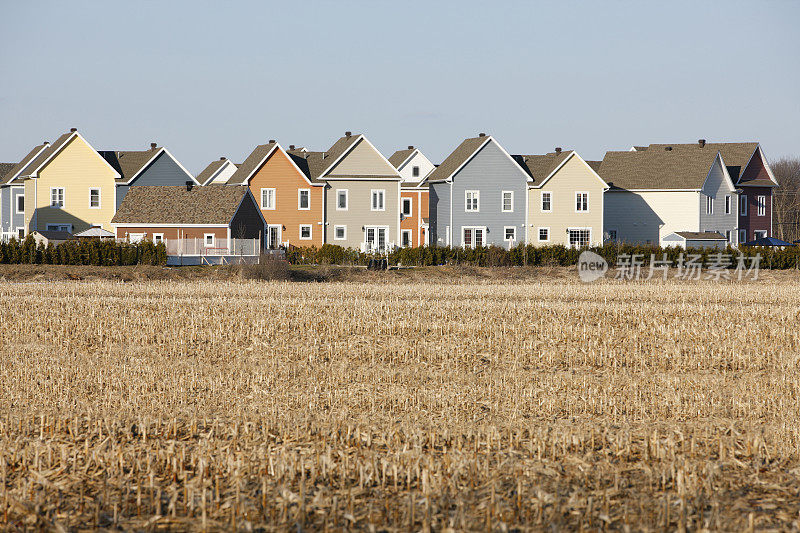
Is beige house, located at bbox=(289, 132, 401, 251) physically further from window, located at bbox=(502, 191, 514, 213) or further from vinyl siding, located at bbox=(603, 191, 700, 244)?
vinyl siding, located at bbox=(603, 191, 700, 244)

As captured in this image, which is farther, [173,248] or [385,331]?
[173,248]

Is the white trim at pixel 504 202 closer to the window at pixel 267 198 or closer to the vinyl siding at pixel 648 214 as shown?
the vinyl siding at pixel 648 214

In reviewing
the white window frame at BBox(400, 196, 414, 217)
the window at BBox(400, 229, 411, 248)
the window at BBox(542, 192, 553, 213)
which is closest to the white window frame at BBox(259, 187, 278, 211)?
the window at BBox(400, 229, 411, 248)

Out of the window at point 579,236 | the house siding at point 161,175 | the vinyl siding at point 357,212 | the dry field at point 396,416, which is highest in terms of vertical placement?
the house siding at point 161,175

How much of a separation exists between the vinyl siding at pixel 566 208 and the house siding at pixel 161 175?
25313 mm

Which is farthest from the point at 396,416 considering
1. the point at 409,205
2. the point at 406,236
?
the point at 409,205

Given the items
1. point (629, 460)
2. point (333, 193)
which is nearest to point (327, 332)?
point (629, 460)

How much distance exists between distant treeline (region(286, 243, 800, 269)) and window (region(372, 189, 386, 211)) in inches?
340

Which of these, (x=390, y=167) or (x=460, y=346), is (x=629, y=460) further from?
(x=390, y=167)

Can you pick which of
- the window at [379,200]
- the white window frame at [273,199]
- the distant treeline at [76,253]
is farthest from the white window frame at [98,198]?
the window at [379,200]

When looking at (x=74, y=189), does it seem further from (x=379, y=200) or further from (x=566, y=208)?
(x=566, y=208)

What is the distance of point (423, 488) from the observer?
8953 millimetres

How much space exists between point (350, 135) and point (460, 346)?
161 feet

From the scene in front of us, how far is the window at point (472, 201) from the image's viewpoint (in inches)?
2458
